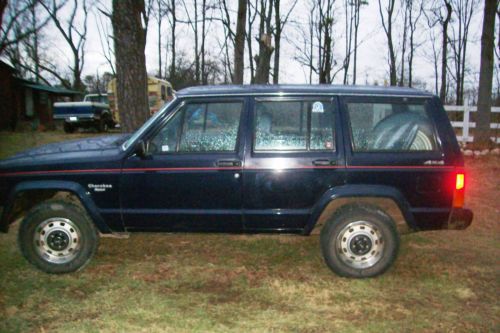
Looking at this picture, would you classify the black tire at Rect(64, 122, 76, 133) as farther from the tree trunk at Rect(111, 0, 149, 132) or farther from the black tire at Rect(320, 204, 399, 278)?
the black tire at Rect(320, 204, 399, 278)

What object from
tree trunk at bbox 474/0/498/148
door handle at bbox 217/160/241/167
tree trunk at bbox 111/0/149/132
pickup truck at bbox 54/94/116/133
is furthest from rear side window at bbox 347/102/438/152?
pickup truck at bbox 54/94/116/133

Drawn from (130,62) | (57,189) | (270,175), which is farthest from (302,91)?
(130,62)

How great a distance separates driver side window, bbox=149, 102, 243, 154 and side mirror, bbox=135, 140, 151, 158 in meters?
0.07

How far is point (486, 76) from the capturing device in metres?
13.3

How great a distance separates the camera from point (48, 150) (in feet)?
16.1

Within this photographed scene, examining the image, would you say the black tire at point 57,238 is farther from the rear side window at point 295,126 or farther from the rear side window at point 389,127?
the rear side window at point 389,127

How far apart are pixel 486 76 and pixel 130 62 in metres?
10.6

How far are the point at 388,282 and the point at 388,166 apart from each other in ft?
3.79

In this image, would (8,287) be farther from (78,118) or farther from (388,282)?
(78,118)

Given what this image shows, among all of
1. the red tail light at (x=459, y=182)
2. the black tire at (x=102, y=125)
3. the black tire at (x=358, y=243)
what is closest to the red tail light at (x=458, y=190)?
the red tail light at (x=459, y=182)

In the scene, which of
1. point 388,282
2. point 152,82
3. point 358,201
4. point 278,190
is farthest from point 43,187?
point 152,82

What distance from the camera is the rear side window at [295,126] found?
4.55 meters

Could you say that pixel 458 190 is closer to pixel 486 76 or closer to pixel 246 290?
pixel 246 290

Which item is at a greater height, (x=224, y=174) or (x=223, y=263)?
(x=224, y=174)
